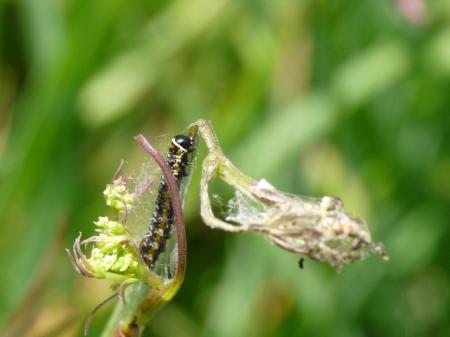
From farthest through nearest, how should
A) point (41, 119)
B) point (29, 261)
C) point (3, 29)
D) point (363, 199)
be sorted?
point (3, 29) < point (363, 199) < point (41, 119) < point (29, 261)

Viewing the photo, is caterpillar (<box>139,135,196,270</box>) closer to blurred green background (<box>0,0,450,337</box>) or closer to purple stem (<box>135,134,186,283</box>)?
purple stem (<box>135,134,186,283</box>)

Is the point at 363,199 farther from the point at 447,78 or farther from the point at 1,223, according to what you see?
the point at 1,223

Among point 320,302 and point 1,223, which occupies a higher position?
point 1,223

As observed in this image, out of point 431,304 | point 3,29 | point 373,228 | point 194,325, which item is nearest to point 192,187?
point 194,325

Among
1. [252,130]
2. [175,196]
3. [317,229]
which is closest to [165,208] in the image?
[175,196]

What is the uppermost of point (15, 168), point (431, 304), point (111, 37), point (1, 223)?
point (111, 37)

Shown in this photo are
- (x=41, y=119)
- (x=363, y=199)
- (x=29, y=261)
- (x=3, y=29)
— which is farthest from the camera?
(x=3, y=29)

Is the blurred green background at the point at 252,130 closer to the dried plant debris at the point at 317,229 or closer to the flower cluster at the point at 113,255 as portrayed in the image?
the flower cluster at the point at 113,255
